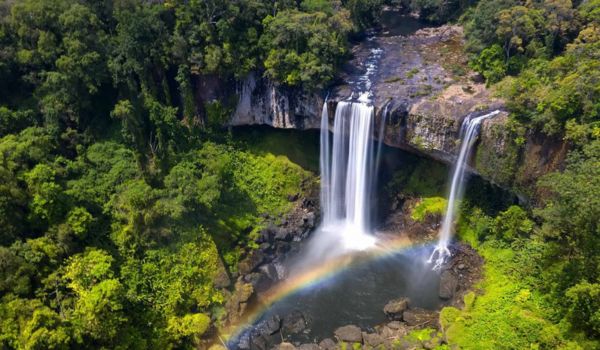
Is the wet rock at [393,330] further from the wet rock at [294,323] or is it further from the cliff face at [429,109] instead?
the cliff face at [429,109]

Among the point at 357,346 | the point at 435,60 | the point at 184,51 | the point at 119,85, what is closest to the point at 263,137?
the point at 184,51

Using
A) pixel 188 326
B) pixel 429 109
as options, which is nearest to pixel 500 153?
pixel 429 109

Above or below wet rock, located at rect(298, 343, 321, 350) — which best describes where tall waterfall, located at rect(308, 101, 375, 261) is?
above

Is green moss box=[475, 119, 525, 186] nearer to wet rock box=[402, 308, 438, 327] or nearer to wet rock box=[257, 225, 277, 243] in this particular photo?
wet rock box=[402, 308, 438, 327]

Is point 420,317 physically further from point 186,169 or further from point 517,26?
point 517,26

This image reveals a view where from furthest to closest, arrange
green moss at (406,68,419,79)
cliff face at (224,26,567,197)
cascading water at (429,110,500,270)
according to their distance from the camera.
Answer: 1. green moss at (406,68,419,79)
2. cascading water at (429,110,500,270)
3. cliff face at (224,26,567,197)

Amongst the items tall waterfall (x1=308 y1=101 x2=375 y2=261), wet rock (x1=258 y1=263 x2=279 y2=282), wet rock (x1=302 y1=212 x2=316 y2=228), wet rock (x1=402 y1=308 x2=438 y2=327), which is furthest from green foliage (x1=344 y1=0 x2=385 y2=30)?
wet rock (x1=402 y1=308 x2=438 y2=327)
